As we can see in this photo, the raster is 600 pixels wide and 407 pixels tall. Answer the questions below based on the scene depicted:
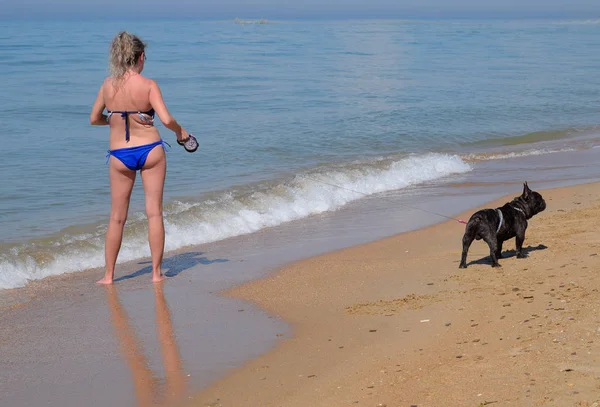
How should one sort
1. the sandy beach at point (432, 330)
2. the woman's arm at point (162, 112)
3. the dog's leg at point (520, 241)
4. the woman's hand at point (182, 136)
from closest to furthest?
the sandy beach at point (432, 330) < the woman's arm at point (162, 112) < the woman's hand at point (182, 136) < the dog's leg at point (520, 241)

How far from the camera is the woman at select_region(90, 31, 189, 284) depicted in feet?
22.2

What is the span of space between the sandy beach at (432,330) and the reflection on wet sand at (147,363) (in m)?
0.21

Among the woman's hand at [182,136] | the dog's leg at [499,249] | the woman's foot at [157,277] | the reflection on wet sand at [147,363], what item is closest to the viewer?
the reflection on wet sand at [147,363]

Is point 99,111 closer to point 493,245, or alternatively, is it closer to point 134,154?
point 134,154

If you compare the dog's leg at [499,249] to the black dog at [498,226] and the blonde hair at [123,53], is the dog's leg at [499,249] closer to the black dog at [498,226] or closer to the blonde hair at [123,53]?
the black dog at [498,226]

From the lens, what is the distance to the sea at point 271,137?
32.9ft

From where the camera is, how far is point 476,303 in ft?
19.4

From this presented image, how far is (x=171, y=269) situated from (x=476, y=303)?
316 cm

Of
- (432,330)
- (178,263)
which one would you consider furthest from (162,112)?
(432,330)

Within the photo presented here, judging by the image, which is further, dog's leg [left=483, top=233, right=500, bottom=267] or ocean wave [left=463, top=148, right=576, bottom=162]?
ocean wave [left=463, top=148, right=576, bottom=162]

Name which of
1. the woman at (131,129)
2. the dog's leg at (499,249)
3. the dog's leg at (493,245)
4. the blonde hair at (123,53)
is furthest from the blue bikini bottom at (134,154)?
the dog's leg at (499,249)

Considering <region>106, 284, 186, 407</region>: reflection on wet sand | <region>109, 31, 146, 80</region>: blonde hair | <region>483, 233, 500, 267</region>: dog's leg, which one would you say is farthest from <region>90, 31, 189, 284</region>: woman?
<region>483, 233, 500, 267</region>: dog's leg

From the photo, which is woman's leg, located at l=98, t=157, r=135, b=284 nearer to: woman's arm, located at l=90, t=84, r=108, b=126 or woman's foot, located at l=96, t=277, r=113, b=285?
woman's foot, located at l=96, t=277, r=113, b=285

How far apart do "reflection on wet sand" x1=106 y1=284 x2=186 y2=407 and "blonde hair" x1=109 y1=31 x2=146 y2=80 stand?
73.9 inches
